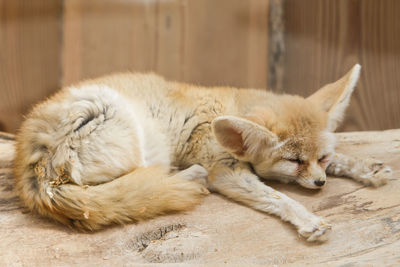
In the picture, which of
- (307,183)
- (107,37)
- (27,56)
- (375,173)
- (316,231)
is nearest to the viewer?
(316,231)

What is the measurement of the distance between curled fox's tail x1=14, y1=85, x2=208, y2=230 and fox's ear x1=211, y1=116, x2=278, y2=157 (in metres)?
0.33

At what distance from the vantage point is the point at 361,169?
266cm

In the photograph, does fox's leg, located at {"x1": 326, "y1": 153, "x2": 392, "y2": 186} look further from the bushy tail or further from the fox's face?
the bushy tail

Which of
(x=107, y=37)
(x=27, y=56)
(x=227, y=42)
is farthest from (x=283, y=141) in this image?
(x=27, y=56)

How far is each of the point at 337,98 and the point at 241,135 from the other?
0.77 meters

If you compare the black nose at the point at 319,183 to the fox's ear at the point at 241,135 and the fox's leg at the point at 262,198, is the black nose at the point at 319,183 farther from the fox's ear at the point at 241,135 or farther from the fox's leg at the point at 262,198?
the fox's ear at the point at 241,135

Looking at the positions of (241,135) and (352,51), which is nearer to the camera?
(241,135)

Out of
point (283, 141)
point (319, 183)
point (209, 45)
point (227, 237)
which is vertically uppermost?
point (209, 45)

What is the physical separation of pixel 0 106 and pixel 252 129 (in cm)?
283

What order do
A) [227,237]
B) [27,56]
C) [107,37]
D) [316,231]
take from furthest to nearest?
[107,37], [27,56], [227,237], [316,231]

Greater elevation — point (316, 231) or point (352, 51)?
point (352, 51)

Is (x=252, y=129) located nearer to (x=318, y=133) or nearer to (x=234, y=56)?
(x=318, y=133)

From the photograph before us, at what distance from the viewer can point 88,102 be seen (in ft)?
8.35

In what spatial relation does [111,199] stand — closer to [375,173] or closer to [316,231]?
[316,231]
